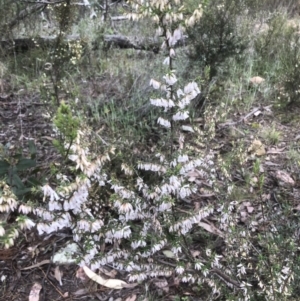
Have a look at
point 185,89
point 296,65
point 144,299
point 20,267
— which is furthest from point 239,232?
point 296,65

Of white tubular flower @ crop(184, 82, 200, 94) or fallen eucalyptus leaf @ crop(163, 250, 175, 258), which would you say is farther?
fallen eucalyptus leaf @ crop(163, 250, 175, 258)

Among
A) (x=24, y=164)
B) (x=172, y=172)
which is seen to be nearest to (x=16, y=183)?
(x=24, y=164)

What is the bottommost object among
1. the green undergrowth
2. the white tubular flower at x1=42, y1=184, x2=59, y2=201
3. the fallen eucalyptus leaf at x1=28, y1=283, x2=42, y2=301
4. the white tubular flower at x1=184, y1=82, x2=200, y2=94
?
the fallen eucalyptus leaf at x1=28, y1=283, x2=42, y2=301

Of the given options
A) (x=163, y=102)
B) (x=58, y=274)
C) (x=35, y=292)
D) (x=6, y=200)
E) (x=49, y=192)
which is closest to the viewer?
(x=6, y=200)

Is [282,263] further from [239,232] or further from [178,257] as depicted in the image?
[178,257]

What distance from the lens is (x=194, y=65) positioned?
4457 millimetres

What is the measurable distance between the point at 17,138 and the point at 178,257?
195 cm

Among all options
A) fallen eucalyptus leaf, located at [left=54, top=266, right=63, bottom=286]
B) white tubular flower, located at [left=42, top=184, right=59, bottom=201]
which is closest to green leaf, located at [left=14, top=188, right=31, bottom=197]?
fallen eucalyptus leaf, located at [left=54, top=266, right=63, bottom=286]

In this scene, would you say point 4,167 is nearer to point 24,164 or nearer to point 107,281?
point 24,164

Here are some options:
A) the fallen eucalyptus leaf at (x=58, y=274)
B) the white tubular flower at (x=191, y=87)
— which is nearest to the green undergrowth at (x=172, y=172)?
the white tubular flower at (x=191, y=87)

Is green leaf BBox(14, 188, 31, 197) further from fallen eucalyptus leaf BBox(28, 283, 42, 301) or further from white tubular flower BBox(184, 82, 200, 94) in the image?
white tubular flower BBox(184, 82, 200, 94)

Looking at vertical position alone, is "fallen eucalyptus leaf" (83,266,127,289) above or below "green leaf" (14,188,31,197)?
below

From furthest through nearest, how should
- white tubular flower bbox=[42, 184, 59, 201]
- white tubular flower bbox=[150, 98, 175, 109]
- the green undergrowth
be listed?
1. white tubular flower bbox=[150, 98, 175, 109]
2. the green undergrowth
3. white tubular flower bbox=[42, 184, 59, 201]

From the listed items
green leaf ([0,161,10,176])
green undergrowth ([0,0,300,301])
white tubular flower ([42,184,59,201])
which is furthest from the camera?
green leaf ([0,161,10,176])
